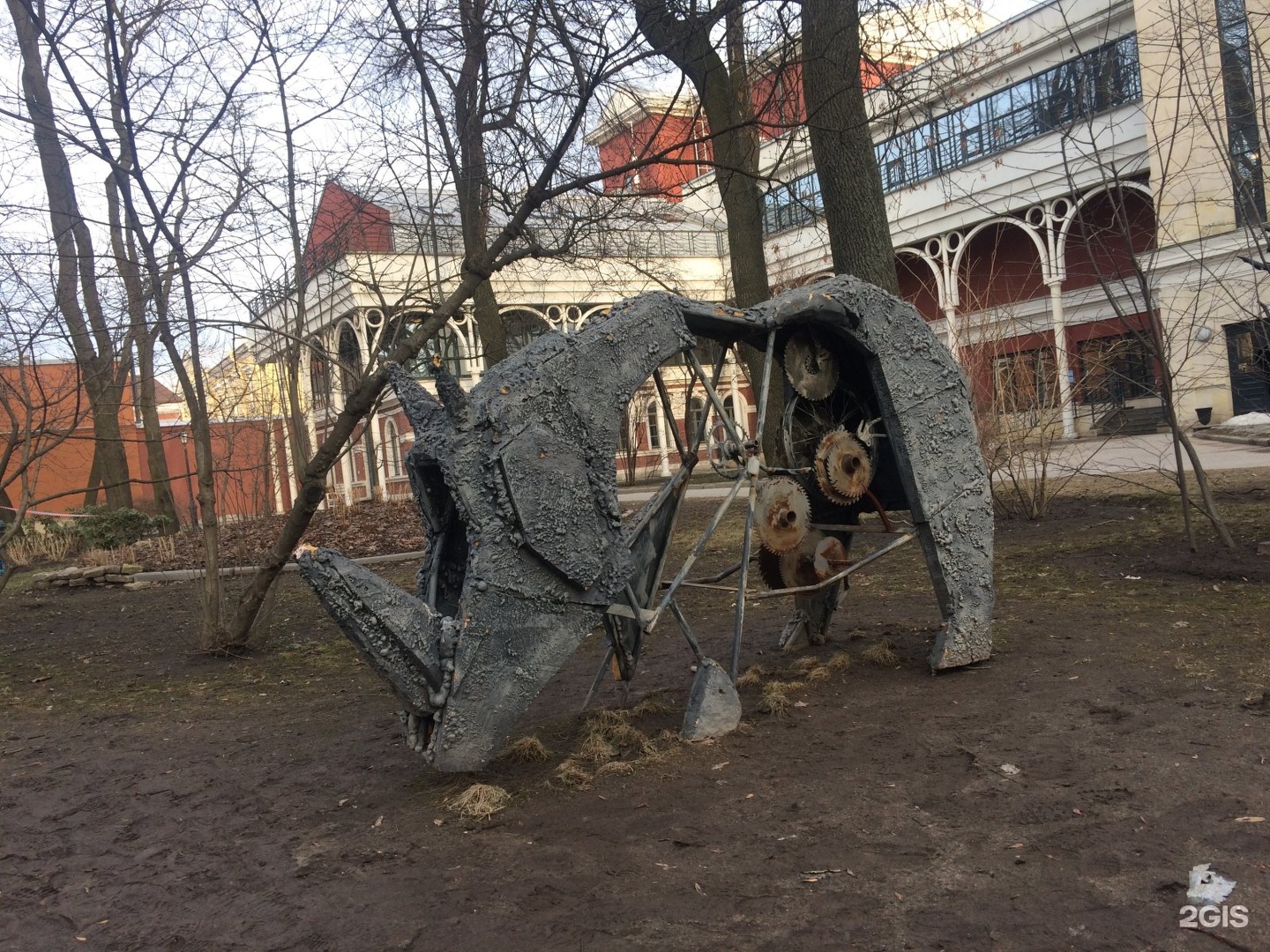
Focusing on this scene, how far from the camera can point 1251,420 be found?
1872cm

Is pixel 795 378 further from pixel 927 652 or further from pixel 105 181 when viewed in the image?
pixel 105 181

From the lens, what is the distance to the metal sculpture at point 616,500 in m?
3.96

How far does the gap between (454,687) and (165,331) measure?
515 cm

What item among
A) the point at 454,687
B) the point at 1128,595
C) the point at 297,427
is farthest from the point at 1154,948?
the point at 297,427

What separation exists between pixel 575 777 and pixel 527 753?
0.45 meters

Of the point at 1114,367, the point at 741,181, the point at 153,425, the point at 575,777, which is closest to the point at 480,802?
the point at 575,777

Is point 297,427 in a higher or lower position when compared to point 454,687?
higher

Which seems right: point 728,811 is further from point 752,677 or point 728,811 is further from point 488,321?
point 488,321

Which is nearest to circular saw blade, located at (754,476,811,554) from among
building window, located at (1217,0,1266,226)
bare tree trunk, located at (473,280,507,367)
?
building window, located at (1217,0,1266,226)

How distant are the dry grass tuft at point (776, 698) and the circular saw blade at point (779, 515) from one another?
76cm

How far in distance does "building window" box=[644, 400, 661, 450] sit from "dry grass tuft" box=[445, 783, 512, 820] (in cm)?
1725

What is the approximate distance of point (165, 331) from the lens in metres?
7.64

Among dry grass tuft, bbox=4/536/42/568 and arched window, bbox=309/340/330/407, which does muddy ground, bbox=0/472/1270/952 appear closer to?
arched window, bbox=309/340/330/407

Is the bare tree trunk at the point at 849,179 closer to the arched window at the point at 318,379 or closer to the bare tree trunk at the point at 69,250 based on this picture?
A: the bare tree trunk at the point at 69,250
